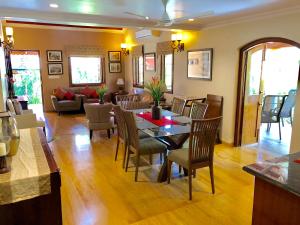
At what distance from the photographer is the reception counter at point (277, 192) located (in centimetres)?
135

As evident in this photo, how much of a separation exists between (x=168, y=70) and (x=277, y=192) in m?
5.66

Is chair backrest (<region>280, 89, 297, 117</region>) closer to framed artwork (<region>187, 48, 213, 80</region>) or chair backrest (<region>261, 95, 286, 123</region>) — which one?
chair backrest (<region>261, 95, 286, 123</region>)

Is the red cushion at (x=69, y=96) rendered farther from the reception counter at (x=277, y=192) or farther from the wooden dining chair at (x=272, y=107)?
the reception counter at (x=277, y=192)

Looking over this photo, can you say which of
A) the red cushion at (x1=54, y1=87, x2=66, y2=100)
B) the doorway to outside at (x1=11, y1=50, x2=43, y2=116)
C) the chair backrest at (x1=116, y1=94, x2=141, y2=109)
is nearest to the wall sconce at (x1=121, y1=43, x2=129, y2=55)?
the red cushion at (x1=54, y1=87, x2=66, y2=100)

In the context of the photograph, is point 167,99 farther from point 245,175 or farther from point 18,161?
point 18,161

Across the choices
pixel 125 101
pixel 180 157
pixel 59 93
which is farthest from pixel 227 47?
pixel 59 93

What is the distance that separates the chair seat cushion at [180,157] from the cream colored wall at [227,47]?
1.86 meters

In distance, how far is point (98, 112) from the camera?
5.21 meters

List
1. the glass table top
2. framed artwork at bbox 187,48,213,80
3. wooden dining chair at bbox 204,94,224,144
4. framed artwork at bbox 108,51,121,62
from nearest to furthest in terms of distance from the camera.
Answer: the glass table top
wooden dining chair at bbox 204,94,224,144
framed artwork at bbox 187,48,213,80
framed artwork at bbox 108,51,121,62

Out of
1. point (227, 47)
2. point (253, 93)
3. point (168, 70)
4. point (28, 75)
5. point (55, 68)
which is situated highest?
point (227, 47)

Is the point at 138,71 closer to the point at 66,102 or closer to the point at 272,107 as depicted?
the point at 66,102

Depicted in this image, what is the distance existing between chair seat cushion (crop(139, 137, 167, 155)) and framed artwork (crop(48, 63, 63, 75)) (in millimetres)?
5957

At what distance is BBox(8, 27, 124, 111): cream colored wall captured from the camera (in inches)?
308

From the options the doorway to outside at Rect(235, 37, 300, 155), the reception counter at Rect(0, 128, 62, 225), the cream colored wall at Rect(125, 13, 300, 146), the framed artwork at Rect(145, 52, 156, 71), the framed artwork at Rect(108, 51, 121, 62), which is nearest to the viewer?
the reception counter at Rect(0, 128, 62, 225)
